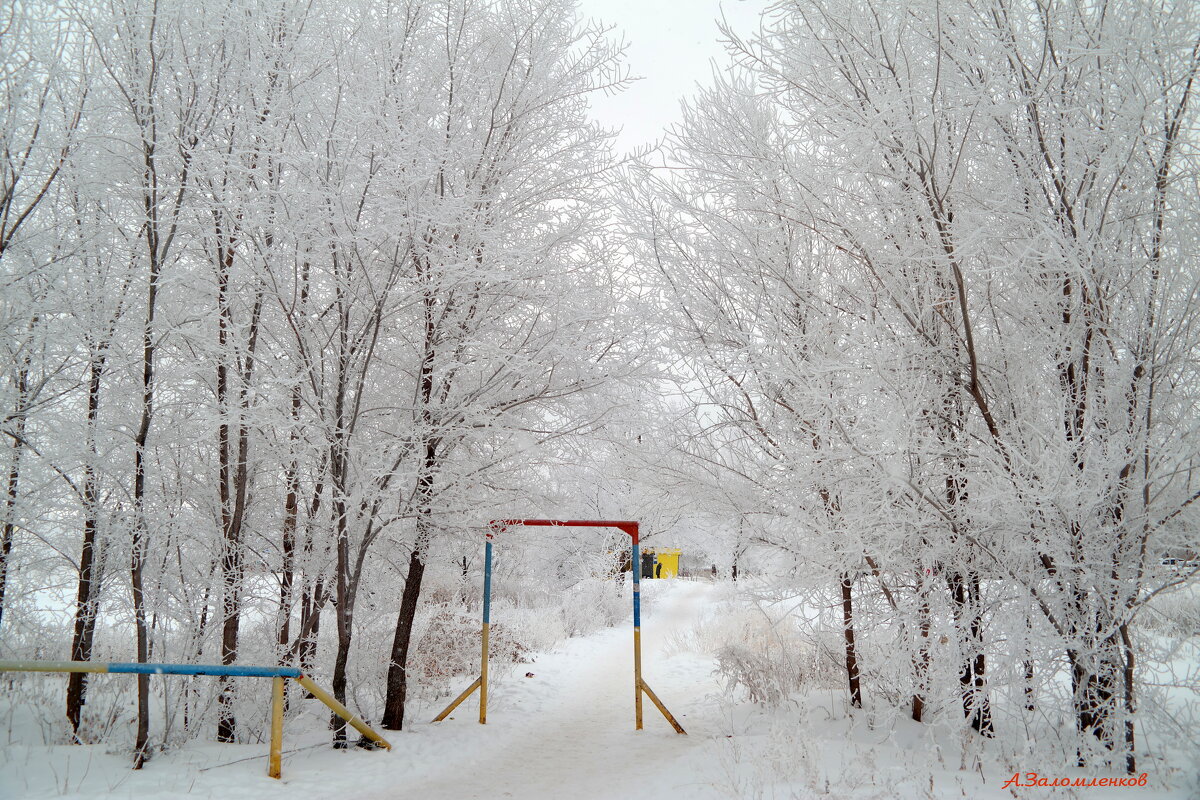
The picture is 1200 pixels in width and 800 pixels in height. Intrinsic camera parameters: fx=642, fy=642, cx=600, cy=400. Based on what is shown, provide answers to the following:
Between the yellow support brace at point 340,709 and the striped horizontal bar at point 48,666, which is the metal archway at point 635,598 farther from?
the striped horizontal bar at point 48,666

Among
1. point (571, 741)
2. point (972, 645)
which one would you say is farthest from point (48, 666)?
point (972, 645)

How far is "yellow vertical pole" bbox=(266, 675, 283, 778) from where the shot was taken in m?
4.59

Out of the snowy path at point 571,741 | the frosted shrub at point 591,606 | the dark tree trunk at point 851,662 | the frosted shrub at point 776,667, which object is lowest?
the frosted shrub at point 591,606

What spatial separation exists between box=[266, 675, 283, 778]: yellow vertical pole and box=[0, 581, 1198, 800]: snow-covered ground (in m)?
0.11

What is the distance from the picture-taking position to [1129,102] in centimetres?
374

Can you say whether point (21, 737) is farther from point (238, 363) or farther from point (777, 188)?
point (777, 188)

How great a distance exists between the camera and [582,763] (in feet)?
20.3

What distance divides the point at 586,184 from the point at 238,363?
157 inches

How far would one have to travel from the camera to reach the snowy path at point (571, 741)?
5.35 meters

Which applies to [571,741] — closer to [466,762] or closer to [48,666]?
[466,762]

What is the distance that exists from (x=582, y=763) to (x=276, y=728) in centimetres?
288

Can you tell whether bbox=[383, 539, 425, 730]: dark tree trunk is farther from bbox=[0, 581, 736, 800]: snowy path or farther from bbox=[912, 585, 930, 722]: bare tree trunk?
bbox=[912, 585, 930, 722]: bare tree trunk

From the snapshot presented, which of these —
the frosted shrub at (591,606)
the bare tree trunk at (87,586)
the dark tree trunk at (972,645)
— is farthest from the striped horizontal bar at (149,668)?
the frosted shrub at (591,606)

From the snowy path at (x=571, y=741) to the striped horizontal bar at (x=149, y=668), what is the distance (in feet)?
5.34
